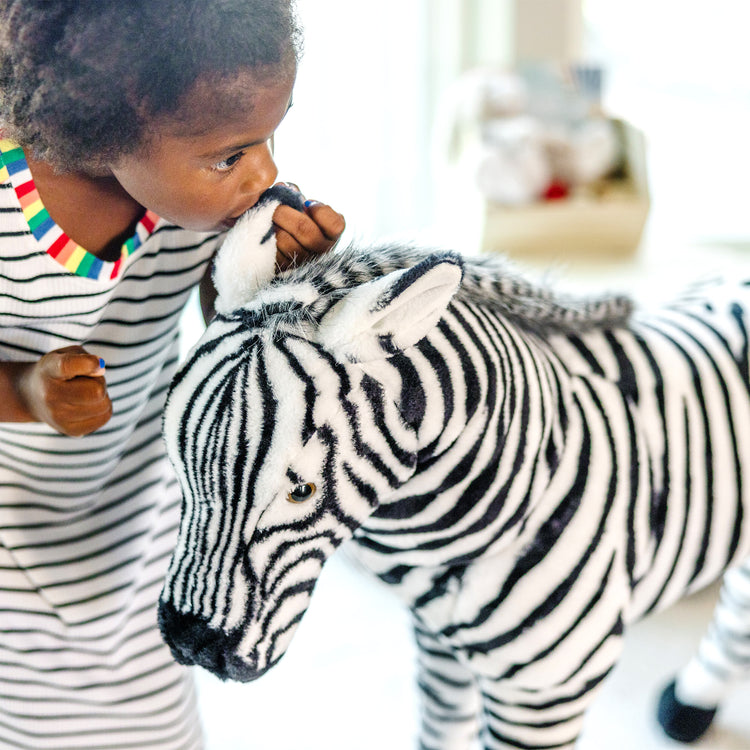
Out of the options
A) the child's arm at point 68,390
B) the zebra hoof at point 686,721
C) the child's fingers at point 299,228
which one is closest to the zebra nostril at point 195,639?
the child's arm at point 68,390

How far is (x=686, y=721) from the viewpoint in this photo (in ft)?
3.03

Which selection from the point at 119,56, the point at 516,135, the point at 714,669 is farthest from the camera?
the point at 516,135

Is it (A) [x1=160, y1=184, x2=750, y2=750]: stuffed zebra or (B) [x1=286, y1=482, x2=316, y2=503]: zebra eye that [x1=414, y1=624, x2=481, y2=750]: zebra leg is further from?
(B) [x1=286, y1=482, x2=316, y2=503]: zebra eye

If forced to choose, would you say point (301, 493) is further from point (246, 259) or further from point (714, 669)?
point (714, 669)

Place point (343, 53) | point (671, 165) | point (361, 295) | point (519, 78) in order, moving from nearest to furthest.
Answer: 1. point (361, 295)
2. point (343, 53)
3. point (519, 78)
4. point (671, 165)

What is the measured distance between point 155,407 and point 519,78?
4.48ft

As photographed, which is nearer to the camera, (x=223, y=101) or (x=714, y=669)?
(x=223, y=101)

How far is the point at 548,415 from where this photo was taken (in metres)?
0.56

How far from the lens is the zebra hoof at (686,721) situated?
3.02ft

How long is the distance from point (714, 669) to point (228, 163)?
2.38ft

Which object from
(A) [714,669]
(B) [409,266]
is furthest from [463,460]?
(A) [714,669]

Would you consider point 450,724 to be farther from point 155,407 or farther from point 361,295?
point 361,295

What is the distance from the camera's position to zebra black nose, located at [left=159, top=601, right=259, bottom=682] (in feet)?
1.62

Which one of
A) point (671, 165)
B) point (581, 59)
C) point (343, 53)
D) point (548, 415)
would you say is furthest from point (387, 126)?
point (548, 415)
